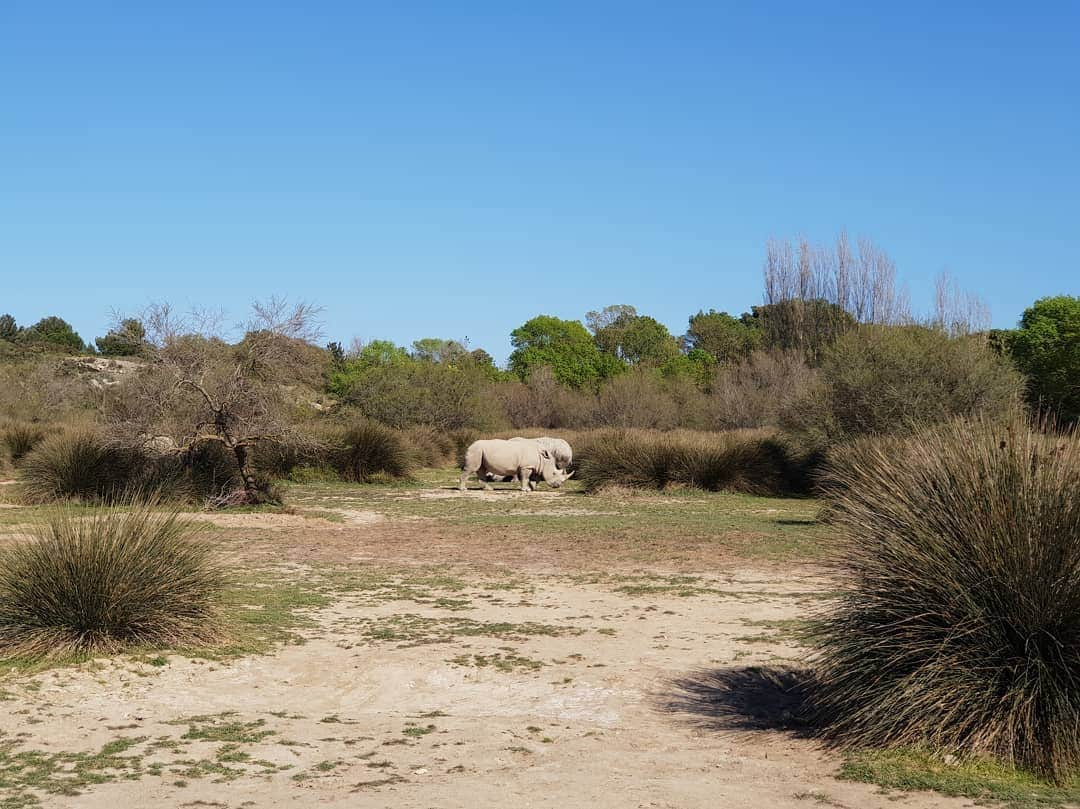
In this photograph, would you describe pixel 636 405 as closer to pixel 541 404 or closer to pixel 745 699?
pixel 541 404

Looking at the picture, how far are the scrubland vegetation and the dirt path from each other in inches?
30.8

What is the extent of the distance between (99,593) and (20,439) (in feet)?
72.8

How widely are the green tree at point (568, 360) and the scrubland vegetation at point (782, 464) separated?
451 inches

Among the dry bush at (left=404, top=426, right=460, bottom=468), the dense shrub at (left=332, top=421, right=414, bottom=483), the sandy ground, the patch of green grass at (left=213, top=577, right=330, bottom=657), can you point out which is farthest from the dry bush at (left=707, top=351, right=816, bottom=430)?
the sandy ground

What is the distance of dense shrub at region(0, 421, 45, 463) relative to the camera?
27.9 meters

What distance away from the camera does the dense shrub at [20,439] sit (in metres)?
27.9

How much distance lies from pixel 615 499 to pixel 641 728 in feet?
59.5

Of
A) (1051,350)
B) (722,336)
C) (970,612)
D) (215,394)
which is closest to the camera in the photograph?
(970,612)

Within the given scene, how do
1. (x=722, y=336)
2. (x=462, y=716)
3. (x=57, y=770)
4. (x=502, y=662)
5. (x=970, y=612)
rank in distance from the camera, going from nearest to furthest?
(x=57, y=770) < (x=970, y=612) < (x=462, y=716) < (x=502, y=662) < (x=722, y=336)

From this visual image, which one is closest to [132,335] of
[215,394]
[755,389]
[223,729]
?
[215,394]

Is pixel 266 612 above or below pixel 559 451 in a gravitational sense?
below

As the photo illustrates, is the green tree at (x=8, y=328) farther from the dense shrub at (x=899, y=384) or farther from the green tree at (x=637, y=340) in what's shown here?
the dense shrub at (x=899, y=384)

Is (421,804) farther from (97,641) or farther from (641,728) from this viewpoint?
(97,641)

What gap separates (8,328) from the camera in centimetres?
7212
